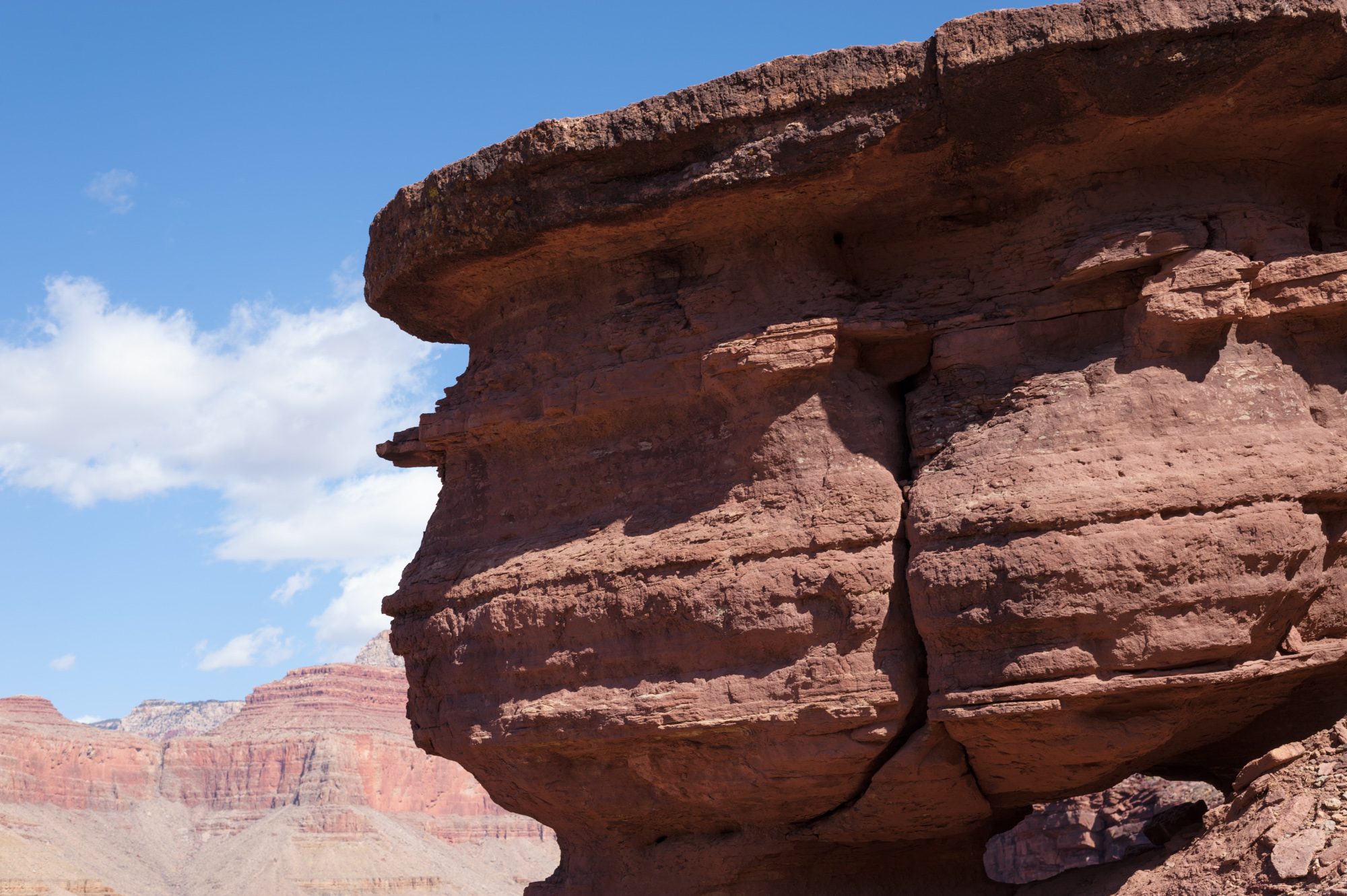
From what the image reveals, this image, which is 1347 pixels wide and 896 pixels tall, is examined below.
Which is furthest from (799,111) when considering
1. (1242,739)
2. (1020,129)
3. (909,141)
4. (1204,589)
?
(1242,739)

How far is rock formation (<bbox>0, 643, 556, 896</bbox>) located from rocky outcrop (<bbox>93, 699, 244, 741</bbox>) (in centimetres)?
5912

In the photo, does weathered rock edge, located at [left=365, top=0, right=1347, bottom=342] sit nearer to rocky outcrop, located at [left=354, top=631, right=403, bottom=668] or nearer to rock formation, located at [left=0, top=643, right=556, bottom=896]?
rock formation, located at [left=0, top=643, right=556, bottom=896]

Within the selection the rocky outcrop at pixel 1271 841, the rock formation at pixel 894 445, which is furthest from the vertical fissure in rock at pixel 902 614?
the rocky outcrop at pixel 1271 841

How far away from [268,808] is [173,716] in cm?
7826

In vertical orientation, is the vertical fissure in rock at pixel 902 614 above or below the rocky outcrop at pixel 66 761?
below

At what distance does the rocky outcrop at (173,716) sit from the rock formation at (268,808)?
5912 centimetres

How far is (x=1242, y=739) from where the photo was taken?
872cm

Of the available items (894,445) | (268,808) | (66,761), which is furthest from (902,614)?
(268,808)

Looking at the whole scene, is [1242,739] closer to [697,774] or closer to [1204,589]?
[1204,589]

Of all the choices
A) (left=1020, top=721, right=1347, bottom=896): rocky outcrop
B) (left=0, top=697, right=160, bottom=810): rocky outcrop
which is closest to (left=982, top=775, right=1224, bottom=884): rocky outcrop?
(left=1020, top=721, right=1347, bottom=896): rocky outcrop

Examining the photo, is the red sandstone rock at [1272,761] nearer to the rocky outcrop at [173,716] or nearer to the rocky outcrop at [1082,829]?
the rocky outcrop at [1082,829]

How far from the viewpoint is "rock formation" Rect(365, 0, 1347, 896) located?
25.2ft

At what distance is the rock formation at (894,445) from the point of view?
768 centimetres

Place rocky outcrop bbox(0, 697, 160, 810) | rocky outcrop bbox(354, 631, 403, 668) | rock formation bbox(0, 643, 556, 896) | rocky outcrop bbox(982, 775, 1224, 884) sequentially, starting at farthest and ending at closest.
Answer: rocky outcrop bbox(354, 631, 403, 668)
rocky outcrop bbox(0, 697, 160, 810)
rock formation bbox(0, 643, 556, 896)
rocky outcrop bbox(982, 775, 1224, 884)
